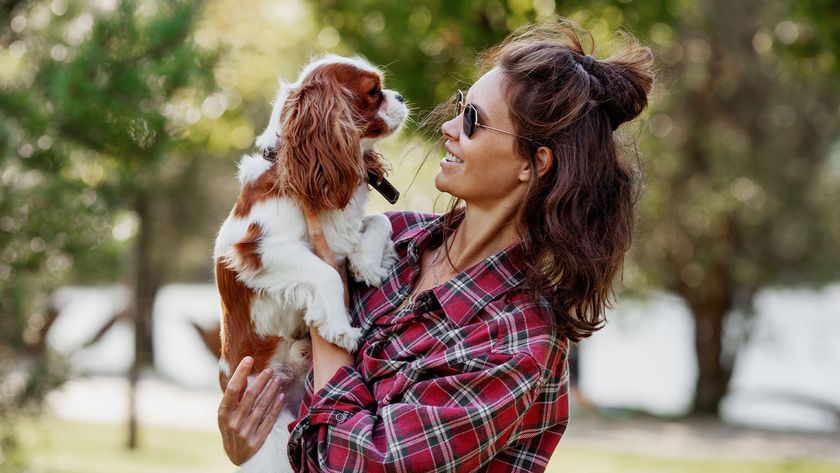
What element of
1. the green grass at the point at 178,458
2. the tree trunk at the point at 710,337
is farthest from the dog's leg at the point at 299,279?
the tree trunk at the point at 710,337

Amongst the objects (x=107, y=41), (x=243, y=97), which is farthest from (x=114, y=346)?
(x=107, y=41)

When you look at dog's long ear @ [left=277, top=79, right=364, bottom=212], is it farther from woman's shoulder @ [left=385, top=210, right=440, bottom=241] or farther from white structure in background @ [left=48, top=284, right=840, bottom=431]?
white structure in background @ [left=48, top=284, right=840, bottom=431]

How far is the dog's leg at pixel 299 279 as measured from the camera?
3070 mm

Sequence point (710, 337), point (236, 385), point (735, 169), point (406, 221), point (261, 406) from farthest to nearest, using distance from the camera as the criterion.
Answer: point (710, 337), point (735, 169), point (406, 221), point (261, 406), point (236, 385)

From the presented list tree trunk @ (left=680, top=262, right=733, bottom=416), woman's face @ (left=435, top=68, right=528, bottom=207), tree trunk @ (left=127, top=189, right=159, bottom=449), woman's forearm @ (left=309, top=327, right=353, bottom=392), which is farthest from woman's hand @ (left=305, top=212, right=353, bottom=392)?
tree trunk @ (left=680, top=262, right=733, bottom=416)

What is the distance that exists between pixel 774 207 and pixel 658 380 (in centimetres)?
657

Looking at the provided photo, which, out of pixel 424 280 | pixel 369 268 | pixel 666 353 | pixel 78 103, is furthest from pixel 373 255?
pixel 666 353

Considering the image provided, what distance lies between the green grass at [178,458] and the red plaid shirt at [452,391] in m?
9.15

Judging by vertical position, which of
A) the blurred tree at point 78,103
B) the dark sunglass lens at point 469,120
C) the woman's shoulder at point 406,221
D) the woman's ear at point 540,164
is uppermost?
the blurred tree at point 78,103

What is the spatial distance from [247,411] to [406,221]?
2.90ft

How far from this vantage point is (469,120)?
285 centimetres

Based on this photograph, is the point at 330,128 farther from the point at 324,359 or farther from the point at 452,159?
the point at 324,359

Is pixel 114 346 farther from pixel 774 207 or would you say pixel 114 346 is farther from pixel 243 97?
pixel 774 207

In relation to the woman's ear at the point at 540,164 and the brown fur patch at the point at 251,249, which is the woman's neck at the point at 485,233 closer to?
the woman's ear at the point at 540,164
